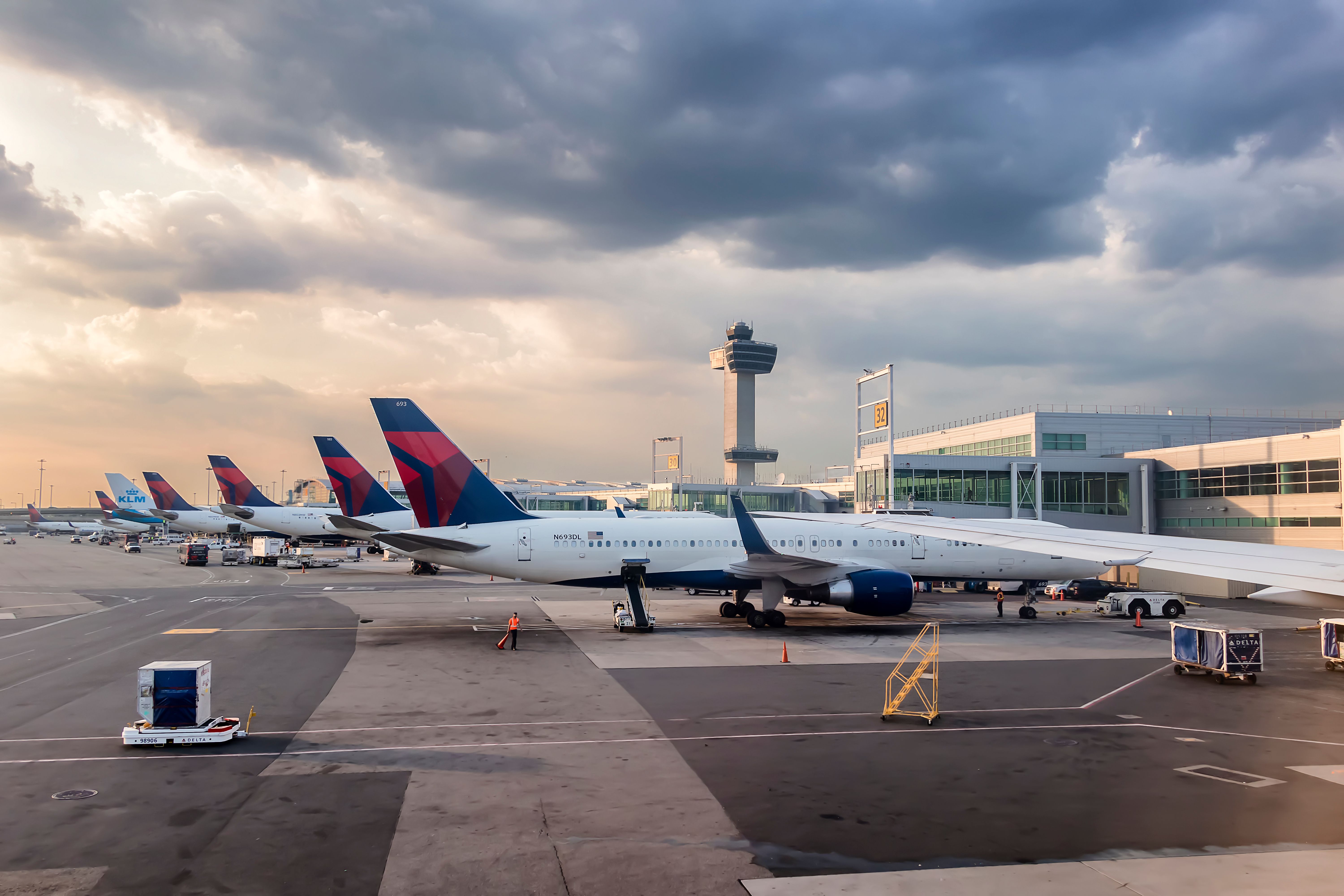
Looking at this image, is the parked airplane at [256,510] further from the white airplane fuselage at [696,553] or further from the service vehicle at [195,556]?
the white airplane fuselage at [696,553]

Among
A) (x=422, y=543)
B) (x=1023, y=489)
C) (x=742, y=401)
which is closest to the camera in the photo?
(x=422, y=543)

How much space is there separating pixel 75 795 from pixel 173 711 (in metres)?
2.97

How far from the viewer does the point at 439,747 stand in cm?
1492

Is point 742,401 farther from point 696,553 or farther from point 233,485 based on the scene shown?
point 696,553

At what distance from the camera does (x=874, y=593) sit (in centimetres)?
2989

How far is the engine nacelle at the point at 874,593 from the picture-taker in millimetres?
29859

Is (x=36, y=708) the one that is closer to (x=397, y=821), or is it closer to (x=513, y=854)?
(x=397, y=821)

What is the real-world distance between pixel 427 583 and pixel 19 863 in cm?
4629

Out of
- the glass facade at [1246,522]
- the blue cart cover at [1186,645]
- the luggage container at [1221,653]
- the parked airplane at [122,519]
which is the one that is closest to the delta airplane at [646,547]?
the blue cart cover at [1186,645]

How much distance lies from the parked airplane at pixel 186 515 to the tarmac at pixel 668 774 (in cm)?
7608

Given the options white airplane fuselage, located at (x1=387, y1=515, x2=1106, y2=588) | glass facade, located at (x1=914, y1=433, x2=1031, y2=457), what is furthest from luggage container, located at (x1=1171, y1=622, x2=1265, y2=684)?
glass facade, located at (x1=914, y1=433, x2=1031, y2=457)

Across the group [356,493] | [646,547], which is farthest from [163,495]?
[646,547]

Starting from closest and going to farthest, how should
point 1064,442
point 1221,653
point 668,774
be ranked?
point 668,774, point 1221,653, point 1064,442

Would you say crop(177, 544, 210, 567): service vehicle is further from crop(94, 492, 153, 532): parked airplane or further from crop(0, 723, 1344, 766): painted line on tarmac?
crop(0, 723, 1344, 766): painted line on tarmac
